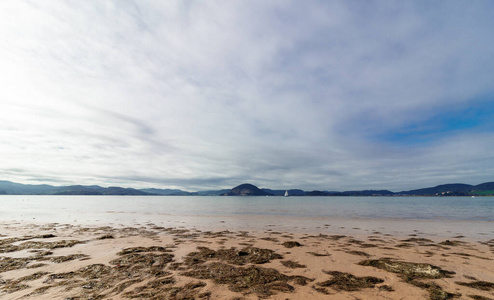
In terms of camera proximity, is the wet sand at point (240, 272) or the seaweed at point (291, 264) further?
the seaweed at point (291, 264)

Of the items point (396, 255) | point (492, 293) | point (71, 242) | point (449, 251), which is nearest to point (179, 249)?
point (71, 242)

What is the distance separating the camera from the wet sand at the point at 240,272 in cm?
709

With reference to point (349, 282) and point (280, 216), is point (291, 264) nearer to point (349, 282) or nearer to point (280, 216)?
point (349, 282)

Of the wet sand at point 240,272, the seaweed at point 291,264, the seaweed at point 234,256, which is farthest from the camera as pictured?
the seaweed at point 234,256

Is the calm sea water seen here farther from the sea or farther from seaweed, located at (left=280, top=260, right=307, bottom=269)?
seaweed, located at (left=280, top=260, right=307, bottom=269)

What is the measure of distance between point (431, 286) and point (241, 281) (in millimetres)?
6759

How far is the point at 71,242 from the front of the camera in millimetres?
14531

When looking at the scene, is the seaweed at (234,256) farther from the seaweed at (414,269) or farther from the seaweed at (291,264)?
the seaweed at (414,269)

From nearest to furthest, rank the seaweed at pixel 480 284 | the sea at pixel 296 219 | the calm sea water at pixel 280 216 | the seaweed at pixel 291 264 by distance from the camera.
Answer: the seaweed at pixel 480 284 → the seaweed at pixel 291 264 → the sea at pixel 296 219 → the calm sea water at pixel 280 216

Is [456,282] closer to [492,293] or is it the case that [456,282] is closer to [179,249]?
[492,293]

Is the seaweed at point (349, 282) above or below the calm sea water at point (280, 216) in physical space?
above

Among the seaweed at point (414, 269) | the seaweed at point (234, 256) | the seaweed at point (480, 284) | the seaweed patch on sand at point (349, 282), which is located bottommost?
the seaweed at point (234, 256)

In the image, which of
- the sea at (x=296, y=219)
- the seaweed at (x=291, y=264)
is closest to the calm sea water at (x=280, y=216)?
the sea at (x=296, y=219)

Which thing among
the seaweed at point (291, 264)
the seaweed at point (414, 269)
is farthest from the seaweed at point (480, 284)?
the seaweed at point (291, 264)
